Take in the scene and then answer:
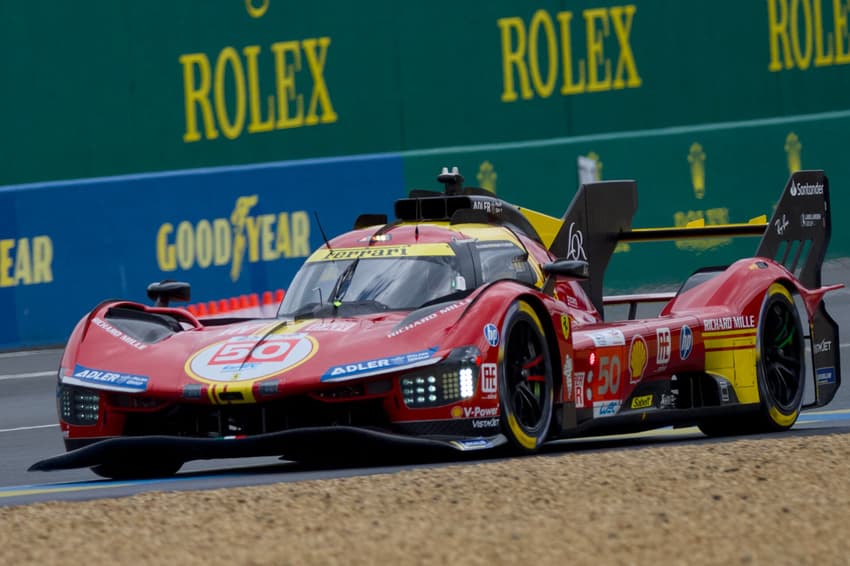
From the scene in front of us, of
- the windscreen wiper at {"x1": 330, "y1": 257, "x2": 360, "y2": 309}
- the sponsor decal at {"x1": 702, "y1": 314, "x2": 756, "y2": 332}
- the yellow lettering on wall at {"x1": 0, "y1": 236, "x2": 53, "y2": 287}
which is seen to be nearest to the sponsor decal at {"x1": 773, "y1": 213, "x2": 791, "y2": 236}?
the sponsor decal at {"x1": 702, "y1": 314, "x2": 756, "y2": 332}

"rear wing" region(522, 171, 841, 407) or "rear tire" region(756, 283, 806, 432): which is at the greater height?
"rear wing" region(522, 171, 841, 407)

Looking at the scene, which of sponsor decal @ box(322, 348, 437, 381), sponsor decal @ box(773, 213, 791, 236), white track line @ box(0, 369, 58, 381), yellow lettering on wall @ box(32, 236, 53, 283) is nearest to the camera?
sponsor decal @ box(322, 348, 437, 381)

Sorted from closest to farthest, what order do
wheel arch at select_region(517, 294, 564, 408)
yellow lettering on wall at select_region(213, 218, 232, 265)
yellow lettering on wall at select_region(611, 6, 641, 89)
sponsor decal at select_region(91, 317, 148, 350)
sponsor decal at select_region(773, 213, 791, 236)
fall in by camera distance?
sponsor decal at select_region(91, 317, 148, 350)
wheel arch at select_region(517, 294, 564, 408)
sponsor decal at select_region(773, 213, 791, 236)
yellow lettering on wall at select_region(213, 218, 232, 265)
yellow lettering on wall at select_region(611, 6, 641, 89)

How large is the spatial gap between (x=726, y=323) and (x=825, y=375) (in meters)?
1.04

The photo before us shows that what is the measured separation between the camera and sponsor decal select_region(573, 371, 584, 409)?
32.6ft

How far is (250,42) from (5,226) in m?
3.91

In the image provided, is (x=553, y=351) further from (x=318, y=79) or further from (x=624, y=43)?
(x=624, y=43)

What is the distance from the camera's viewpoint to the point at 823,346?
38.9 feet

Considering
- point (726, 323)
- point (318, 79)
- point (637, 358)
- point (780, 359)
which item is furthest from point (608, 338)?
point (318, 79)

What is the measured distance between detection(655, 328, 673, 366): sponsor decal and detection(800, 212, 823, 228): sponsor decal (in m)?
2.12

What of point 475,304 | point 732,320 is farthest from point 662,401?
point 475,304

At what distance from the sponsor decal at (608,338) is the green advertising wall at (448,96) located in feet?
24.9

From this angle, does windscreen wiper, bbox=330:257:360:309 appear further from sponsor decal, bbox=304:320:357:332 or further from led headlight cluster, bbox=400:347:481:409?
led headlight cluster, bbox=400:347:481:409

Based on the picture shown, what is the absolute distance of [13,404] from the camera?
1452 centimetres
